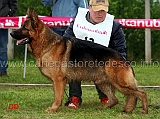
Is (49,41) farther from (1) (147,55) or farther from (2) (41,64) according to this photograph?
(1) (147,55)

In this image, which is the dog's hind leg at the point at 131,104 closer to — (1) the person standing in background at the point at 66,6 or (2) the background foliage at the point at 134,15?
(1) the person standing in background at the point at 66,6

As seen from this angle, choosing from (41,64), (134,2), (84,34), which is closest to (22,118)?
(41,64)

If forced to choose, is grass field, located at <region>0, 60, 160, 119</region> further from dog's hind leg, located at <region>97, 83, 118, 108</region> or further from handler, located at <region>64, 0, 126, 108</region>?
handler, located at <region>64, 0, 126, 108</region>

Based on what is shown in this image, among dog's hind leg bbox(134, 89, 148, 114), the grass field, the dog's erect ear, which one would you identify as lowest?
the grass field

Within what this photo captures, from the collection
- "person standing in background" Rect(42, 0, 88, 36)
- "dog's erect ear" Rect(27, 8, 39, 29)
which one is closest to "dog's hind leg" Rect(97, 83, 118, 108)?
"dog's erect ear" Rect(27, 8, 39, 29)

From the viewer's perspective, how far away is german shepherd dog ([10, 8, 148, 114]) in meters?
6.61

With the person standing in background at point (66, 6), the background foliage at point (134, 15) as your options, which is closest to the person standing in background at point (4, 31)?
the person standing in background at point (66, 6)

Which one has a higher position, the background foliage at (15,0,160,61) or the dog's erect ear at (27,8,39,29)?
the dog's erect ear at (27,8,39,29)

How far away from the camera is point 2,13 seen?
35.9 ft

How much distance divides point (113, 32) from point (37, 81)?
338cm

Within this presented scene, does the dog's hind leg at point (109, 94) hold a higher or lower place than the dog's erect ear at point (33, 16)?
lower

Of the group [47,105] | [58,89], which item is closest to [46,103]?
[47,105]

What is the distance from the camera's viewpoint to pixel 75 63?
6699 millimetres

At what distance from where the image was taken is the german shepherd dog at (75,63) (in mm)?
6609
